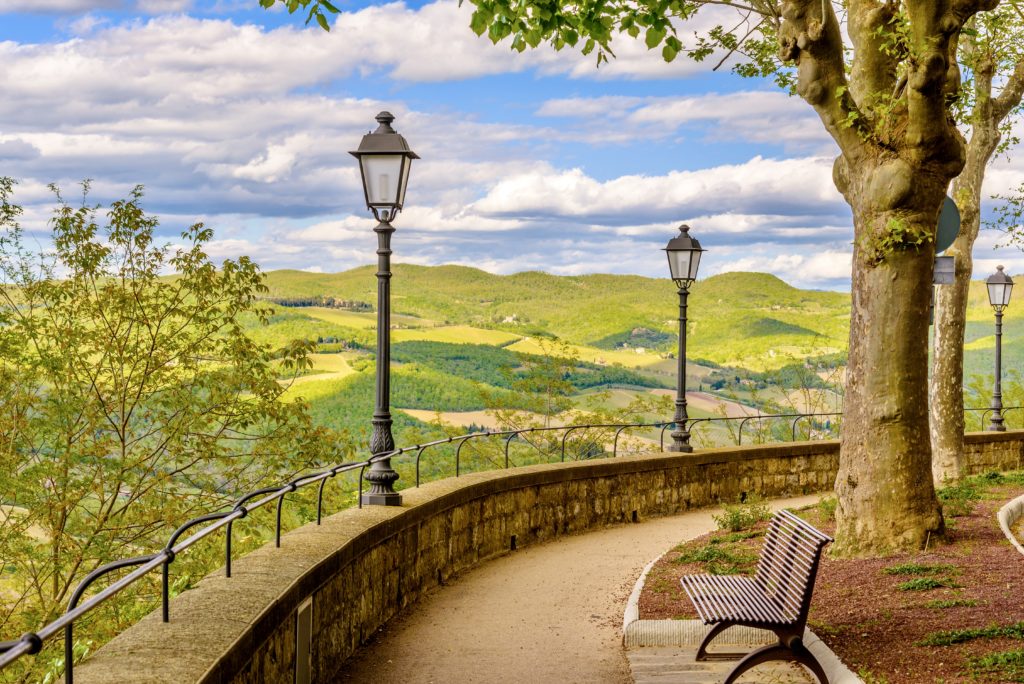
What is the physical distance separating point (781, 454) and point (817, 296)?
35353 millimetres

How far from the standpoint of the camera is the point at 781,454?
18109mm

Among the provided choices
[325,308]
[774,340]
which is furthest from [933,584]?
[325,308]

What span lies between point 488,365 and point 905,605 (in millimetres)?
27299

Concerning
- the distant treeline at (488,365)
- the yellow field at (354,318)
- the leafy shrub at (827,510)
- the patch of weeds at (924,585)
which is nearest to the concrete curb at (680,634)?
the patch of weeds at (924,585)

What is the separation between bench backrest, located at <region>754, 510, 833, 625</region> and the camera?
6.33 metres

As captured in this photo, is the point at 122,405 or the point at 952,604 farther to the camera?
the point at 122,405

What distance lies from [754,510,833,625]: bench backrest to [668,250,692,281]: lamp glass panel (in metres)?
9.24

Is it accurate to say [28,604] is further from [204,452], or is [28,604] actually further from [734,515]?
[734,515]

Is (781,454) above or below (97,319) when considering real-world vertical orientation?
below

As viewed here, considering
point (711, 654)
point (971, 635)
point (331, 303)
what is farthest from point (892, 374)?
point (331, 303)

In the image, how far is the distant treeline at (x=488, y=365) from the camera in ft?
101

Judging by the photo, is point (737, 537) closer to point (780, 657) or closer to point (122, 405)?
point (780, 657)

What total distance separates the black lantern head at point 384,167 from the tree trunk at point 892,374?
4.25 meters

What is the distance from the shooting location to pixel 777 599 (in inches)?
267
